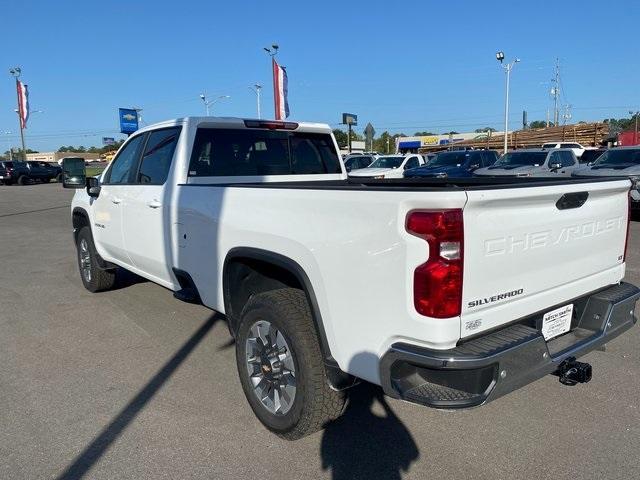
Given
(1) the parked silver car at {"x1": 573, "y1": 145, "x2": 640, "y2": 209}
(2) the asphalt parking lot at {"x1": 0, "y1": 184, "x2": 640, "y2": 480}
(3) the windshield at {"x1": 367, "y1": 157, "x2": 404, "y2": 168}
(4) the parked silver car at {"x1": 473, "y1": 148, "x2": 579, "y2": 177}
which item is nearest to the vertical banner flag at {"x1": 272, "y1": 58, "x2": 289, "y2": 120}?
(3) the windshield at {"x1": 367, "y1": 157, "x2": 404, "y2": 168}

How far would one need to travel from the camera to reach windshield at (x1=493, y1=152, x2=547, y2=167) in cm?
1750

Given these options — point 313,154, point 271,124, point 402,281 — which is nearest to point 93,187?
point 271,124

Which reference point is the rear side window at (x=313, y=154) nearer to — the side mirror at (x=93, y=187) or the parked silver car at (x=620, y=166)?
the side mirror at (x=93, y=187)

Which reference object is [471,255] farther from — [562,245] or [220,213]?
[220,213]

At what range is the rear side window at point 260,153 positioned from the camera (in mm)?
4457

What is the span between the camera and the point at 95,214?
5996mm

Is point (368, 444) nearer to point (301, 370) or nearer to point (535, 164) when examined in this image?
point (301, 370)

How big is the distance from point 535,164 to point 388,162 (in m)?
6.97

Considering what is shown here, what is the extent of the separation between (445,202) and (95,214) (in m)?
4.87

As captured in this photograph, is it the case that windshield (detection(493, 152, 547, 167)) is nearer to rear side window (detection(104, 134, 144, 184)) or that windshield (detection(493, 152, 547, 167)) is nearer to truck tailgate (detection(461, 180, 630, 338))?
rear side window (detection(104, 134, 144, 184))

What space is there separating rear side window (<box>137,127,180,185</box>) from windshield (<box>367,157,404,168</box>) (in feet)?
59.8

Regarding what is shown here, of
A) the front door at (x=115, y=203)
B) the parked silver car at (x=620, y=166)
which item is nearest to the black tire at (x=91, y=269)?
the front door at (x=115, y=203)

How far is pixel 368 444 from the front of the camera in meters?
3.10

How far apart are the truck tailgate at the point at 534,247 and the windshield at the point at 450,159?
1737cm
